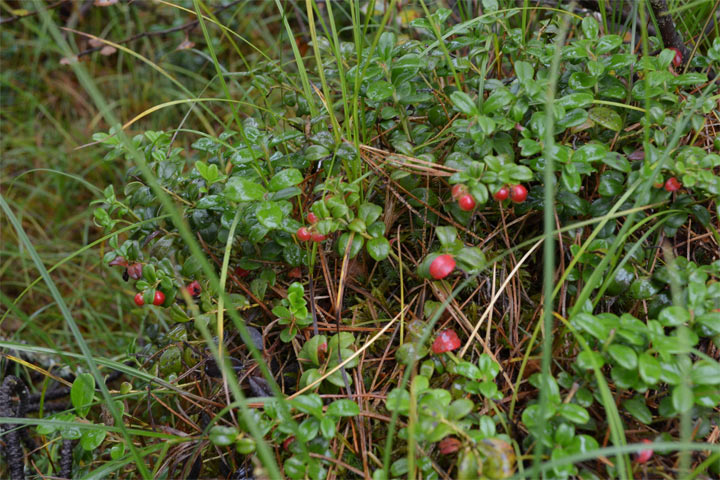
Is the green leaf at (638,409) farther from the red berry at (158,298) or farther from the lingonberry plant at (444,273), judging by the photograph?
the red berry at (158,298)

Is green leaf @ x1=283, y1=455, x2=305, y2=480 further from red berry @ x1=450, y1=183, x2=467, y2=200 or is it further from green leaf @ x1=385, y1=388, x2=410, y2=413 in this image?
red berry @ x1=450, y1=183, x2=467, y2=200

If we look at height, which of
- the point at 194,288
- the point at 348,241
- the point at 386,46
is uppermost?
the point at 386,46

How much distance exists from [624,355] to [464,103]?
2.17 ft

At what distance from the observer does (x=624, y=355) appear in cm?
107

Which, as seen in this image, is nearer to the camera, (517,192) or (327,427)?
(327,427)

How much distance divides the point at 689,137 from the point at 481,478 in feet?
3.60

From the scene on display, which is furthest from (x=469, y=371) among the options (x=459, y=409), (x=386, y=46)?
(x=386, y=46)

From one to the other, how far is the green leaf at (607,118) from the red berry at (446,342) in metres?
0.65

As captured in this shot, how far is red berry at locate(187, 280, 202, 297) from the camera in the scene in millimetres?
1562

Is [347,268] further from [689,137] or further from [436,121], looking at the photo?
[689,137]

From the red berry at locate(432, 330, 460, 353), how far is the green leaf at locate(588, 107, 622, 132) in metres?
0.65

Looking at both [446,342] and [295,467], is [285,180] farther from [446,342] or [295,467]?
[295,467]

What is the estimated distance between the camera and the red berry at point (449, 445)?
1.11 metres

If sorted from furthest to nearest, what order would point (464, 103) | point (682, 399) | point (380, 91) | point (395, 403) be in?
1. point (380, 91)
2. point (464, 103)
3. point (395, 403)
4. point (682, 399)
